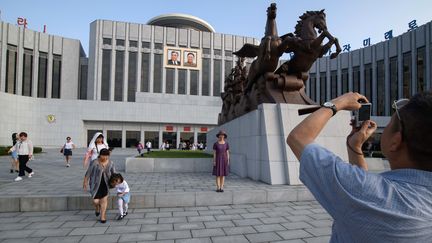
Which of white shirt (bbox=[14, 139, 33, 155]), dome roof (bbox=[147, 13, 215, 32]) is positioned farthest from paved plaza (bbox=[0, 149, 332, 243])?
dome roof (bbox=[147, 13, 215, 32])

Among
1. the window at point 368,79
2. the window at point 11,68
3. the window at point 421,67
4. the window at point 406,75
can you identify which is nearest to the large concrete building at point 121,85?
the window at point 11,68

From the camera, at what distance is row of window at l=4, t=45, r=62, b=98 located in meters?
Result: 41.0

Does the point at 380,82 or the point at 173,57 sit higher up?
the point at 173,57

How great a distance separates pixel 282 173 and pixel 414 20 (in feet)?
142

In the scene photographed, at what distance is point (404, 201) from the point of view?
3.70 feet

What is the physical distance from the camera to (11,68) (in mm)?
41031

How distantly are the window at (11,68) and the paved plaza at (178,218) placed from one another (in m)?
40.5

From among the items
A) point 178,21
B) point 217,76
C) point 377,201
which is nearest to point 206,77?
point 217,76

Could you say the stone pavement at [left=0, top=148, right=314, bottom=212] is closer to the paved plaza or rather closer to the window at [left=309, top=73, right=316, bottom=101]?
the paved plaza

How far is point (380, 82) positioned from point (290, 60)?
130 feet

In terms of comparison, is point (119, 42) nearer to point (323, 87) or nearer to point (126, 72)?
point (126, 72)

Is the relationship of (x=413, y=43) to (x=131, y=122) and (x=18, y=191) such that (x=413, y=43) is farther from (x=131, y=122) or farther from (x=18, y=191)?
(x=18, y=191)

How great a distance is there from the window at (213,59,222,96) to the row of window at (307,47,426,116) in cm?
1628

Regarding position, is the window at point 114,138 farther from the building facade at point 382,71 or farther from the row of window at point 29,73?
the building facade at point 382,71
